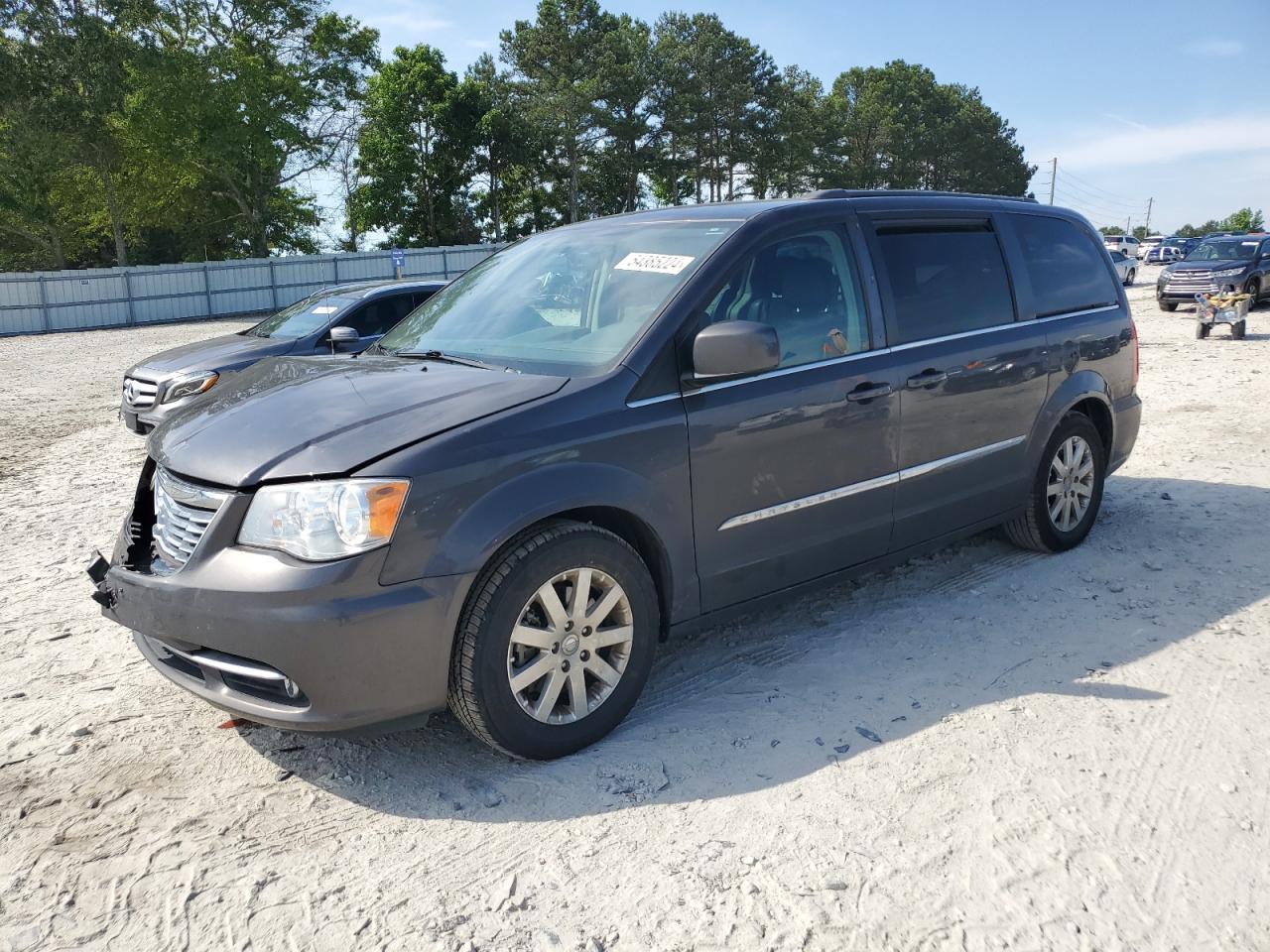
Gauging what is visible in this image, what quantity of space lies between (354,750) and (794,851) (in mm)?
1575

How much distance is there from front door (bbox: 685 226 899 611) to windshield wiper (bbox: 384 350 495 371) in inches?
30.8

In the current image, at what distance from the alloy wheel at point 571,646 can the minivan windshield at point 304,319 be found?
23.6ft

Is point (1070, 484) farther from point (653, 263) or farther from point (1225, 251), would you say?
point (1225, 251)

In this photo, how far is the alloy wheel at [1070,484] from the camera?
5168 millimetres

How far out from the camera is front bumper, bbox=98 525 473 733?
280 cm

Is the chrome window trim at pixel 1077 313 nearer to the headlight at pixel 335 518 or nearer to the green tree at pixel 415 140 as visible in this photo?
the headlight at pixel 335 518

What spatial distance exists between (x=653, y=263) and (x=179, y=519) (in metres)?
1.96

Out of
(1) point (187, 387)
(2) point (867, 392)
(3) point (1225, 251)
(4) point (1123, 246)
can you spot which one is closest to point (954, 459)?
(2) point (867, 392)

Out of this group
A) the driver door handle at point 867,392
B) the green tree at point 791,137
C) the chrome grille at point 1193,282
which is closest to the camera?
the driver door handle at point 867,392

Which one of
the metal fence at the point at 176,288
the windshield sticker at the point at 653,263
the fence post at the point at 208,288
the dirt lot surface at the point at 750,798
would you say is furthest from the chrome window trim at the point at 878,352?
the fence post at the point at 208,288

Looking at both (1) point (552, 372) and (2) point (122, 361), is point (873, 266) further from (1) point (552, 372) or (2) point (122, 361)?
(2) point (122, 361)

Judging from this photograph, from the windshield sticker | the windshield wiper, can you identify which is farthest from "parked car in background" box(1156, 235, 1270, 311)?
the windshield wiper

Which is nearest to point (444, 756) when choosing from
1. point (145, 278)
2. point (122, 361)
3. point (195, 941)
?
point (195, 941)

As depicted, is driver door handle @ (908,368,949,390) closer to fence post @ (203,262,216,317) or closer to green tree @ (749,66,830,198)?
fence post @ (203,262,216,317)
